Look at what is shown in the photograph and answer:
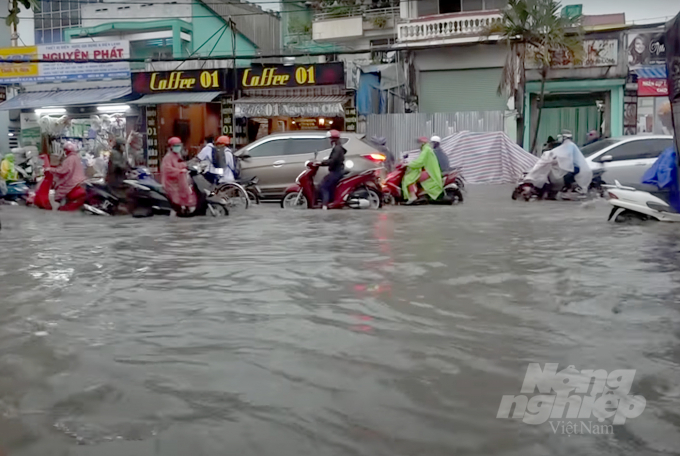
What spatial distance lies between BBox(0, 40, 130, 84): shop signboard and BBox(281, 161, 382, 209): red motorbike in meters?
12.7

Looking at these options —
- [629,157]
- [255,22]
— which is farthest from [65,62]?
[629,157]

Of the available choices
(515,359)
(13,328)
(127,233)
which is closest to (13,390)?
(13,328)

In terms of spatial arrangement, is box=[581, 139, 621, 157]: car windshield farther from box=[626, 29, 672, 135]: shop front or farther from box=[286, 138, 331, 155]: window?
box=[626, 29, 672, 135]: shop front

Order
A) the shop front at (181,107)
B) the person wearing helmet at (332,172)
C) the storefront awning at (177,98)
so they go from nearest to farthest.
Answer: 1. the person wearing helmet at (332,172)
2. the storefront awning at (177,98)
3. the shop front at (181,107)

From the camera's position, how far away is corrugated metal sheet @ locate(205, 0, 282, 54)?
30.6 metres

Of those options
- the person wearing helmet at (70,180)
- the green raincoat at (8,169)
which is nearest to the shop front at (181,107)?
the green raincoat at (8,169)

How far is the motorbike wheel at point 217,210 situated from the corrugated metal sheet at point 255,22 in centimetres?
1826

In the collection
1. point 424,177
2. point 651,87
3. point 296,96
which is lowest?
point 424,177

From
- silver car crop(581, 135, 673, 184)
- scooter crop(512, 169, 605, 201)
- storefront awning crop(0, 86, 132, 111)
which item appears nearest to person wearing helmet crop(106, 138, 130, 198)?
scooter crop(512, 169, 605, 201)

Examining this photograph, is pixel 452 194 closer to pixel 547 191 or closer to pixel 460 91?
pixel 547 191

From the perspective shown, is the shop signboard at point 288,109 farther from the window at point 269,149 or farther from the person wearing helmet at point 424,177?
the person wearing helmet at point 424,177

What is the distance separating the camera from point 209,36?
30031 millimetres

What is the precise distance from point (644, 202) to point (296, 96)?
1405 cm

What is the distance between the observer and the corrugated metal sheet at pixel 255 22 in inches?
1206
